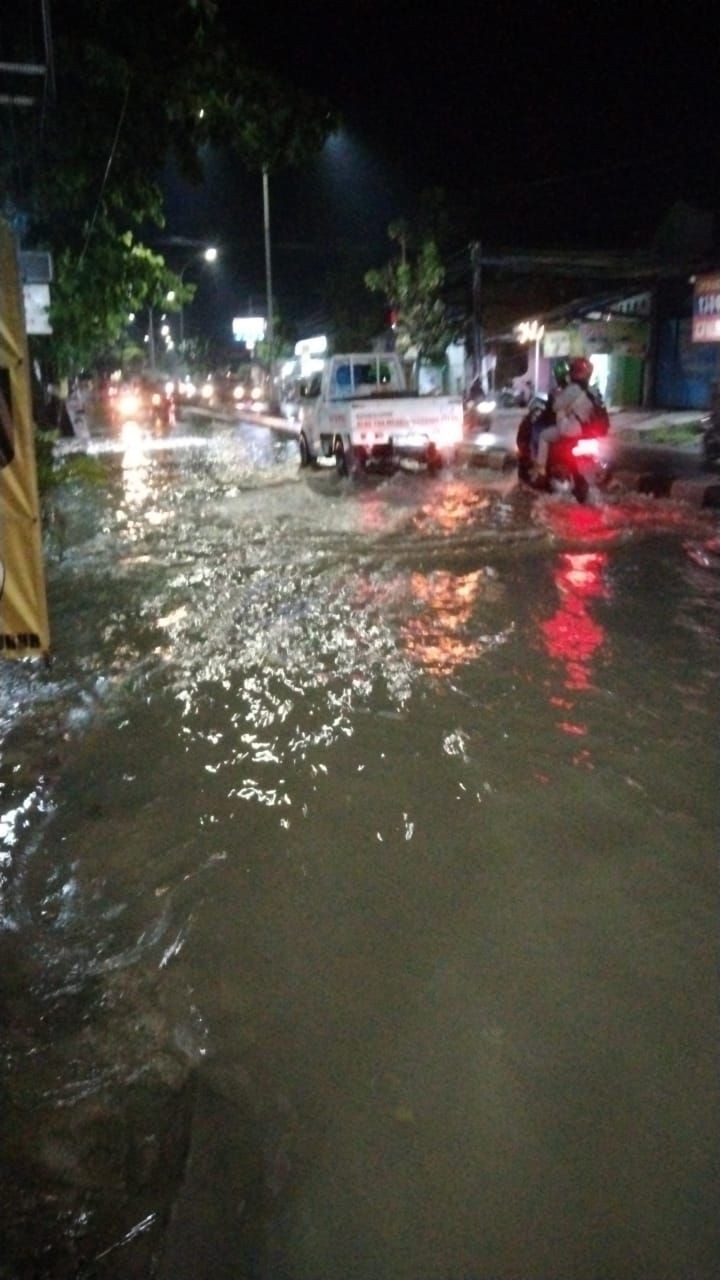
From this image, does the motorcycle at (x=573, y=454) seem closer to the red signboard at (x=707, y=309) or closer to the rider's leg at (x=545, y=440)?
the rider's leg at (x=545, y=440)

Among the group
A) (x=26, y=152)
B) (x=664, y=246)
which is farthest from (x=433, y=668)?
(x=664, y=246)

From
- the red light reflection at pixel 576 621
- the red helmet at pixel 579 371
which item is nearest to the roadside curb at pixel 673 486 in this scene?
the red helmet at pixel 579 371

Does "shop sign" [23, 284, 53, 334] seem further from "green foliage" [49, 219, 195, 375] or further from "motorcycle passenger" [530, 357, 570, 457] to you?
"motorcycle passenger" [530, 357, 570, 457]

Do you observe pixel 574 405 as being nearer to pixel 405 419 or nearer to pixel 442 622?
pixel 405 419

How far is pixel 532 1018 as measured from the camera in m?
3.40

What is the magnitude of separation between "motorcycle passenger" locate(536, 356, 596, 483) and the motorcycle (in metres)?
0.08

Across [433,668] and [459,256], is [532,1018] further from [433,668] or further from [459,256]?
[459,256]

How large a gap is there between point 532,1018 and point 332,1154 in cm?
86

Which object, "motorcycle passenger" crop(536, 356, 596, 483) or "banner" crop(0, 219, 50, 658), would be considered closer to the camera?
"banner" crop(0, 219, 50, 658)

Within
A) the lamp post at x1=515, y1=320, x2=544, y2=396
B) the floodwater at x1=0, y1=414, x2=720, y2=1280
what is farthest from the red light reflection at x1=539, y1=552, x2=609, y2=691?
the lamp post at x1=515, y1=320, x2=544, y2=396

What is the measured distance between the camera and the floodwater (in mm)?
2674

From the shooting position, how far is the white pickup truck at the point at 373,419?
56.6 feet

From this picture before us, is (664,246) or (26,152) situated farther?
(664,246)

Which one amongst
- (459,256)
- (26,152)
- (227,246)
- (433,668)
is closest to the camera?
(433,668)
